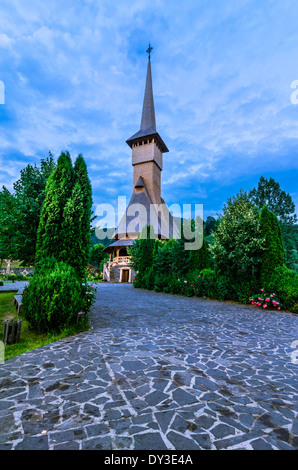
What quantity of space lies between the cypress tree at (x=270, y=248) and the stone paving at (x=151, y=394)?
601 centimetres

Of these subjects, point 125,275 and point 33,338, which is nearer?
point 33,338

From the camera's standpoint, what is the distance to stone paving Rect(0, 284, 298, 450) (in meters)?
2.12

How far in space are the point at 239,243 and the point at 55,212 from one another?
882 cm

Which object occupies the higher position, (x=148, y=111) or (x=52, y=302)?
(x=148, y=111)

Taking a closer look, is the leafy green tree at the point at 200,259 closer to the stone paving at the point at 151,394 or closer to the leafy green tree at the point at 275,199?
the stone paving at the point at 151,394

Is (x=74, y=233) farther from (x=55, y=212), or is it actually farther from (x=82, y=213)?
(x=55, y=212)

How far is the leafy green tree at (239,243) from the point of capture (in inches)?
438

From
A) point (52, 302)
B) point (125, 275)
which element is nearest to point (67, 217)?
point (52, 302)

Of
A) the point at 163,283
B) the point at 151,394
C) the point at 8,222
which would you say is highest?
the point at 8,222

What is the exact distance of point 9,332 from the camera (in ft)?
16.4

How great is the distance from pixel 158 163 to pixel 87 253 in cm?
3492

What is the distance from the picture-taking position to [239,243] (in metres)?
11.3

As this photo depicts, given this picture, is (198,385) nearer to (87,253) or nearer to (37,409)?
(37,409)

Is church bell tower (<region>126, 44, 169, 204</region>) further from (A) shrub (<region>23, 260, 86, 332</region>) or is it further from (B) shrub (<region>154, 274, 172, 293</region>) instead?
(A) shrub (<region>23, 260, 86, 332</region>)
